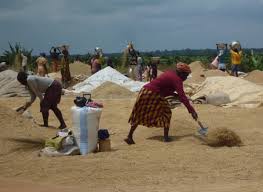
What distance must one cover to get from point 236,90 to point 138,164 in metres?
8.00

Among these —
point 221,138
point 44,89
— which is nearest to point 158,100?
point 221,138

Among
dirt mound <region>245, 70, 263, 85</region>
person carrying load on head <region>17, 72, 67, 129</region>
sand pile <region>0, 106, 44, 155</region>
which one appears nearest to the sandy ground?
sand pile <region>0, 106, 44, 155</region>

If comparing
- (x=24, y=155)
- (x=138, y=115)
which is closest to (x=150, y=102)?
(x=138, y=115)

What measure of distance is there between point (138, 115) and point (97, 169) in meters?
1.95

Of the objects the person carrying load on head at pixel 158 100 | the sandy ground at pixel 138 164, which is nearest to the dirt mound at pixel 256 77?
the sandy ground at pixel 138 164

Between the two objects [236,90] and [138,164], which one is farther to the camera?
[236,90]

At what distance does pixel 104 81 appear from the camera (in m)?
18.9

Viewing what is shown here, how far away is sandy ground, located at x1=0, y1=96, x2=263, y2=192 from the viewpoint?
628 centimetres

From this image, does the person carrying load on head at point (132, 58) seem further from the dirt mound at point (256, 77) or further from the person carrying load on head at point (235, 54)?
the dirt mound at point (256, 77)

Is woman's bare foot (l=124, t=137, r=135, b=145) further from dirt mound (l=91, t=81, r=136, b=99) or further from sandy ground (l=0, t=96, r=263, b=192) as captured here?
dirt mound (l=91, t=81, r=136, b=99)

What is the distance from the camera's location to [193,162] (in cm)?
724

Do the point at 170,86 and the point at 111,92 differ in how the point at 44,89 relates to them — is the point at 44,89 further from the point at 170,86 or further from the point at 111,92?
the point at 111,92

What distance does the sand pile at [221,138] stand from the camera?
27.9 ft

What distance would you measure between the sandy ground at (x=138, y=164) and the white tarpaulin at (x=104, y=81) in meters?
8.39
